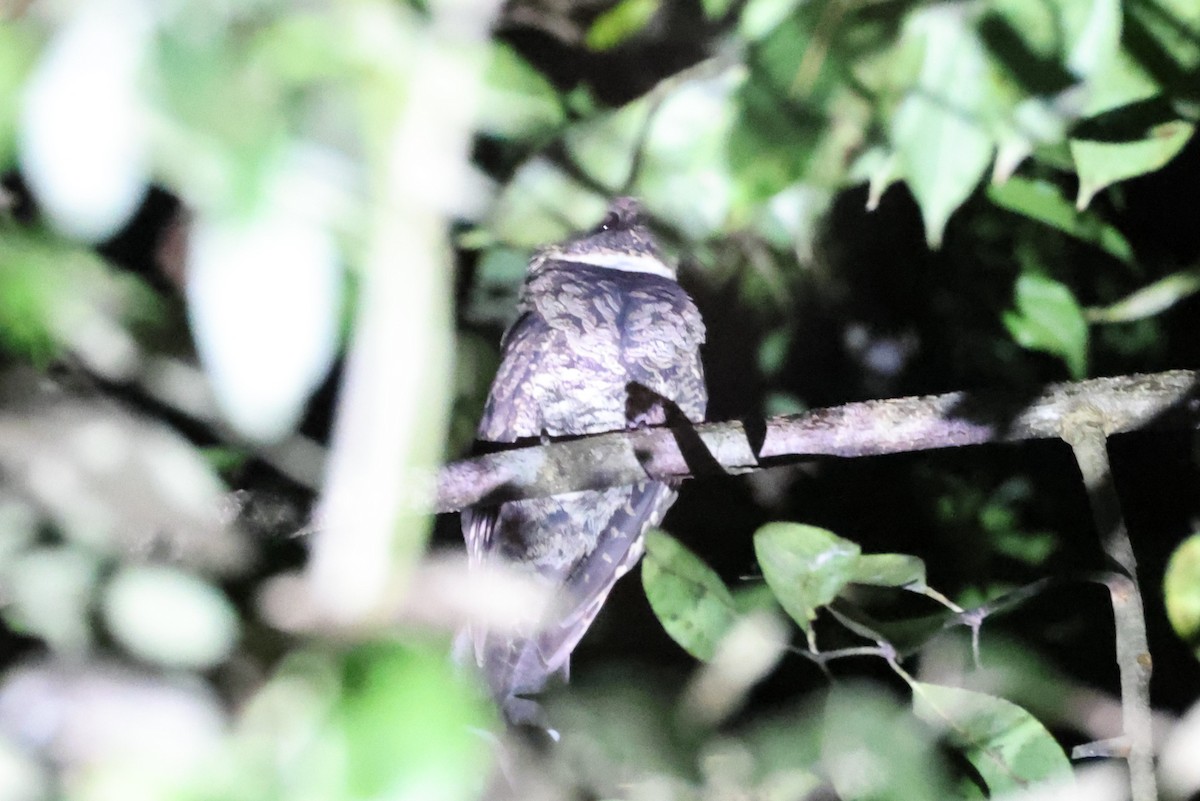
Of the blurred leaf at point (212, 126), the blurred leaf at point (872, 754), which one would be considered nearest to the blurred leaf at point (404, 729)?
the blurred leaf at point (212, 126)

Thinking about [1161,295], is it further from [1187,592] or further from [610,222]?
[610,222]

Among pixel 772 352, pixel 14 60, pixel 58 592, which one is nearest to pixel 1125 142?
pixel 14 60

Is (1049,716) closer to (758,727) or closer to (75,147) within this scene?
(758,727)

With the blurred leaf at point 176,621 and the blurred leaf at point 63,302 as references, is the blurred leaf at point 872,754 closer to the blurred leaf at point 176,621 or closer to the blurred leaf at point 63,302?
the blurred leaf at point 176,621

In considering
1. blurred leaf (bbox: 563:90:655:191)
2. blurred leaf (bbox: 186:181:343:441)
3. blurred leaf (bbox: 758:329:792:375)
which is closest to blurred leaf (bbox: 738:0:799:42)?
blurred leaf (bbox: 563:90:655:191)

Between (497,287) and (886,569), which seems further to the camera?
(497,287)

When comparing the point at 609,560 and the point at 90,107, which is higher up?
the point at 90,107

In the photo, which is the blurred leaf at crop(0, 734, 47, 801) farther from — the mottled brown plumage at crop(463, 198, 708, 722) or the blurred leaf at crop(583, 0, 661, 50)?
the mottled brown plumage at crop(463, 198, 708, 722)
